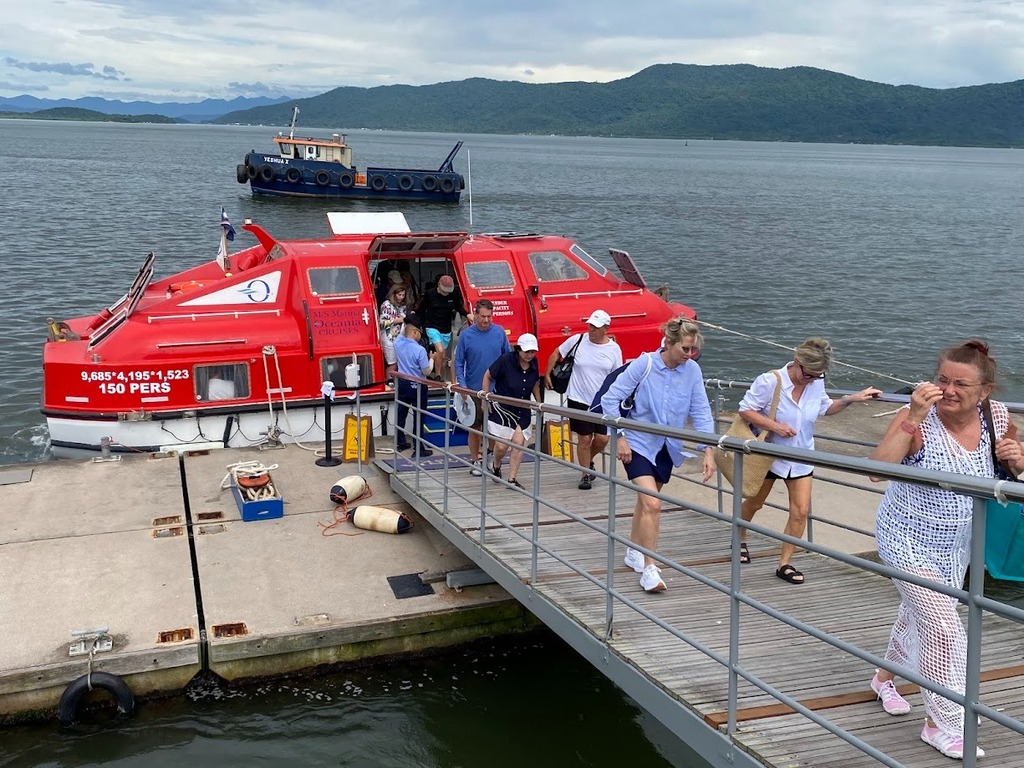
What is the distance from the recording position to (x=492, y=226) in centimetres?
4428

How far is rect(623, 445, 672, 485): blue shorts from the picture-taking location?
5492 mm

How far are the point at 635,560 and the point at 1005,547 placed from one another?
14.3 feet

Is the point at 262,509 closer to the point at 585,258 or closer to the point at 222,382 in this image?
the point at 222,382

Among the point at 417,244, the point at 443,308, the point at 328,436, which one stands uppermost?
the point at 417,244

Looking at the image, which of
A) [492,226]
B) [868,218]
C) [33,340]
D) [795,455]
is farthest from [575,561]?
[868,218]

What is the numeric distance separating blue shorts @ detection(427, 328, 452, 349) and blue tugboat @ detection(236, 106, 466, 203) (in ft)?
133

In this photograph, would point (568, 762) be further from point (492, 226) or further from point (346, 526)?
point (492, 226)

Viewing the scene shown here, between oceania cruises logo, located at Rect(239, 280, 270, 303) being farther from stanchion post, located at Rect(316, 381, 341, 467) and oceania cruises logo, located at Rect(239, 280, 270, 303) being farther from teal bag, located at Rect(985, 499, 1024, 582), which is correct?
teal bag, located at Rect(985, 499, 1024, 582)

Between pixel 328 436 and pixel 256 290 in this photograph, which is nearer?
pixel 328 436

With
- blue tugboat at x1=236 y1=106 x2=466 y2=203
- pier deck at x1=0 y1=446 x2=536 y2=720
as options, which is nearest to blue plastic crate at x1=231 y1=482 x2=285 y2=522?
pier deck at x1=0 y1=446 x2=536 y2=720

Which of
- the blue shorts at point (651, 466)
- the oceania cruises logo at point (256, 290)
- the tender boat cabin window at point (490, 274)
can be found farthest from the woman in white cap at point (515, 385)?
the oceania cruises logo at point (256, 290)

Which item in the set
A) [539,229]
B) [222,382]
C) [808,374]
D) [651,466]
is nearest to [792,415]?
[808,374]

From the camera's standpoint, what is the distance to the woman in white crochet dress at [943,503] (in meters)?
3.43

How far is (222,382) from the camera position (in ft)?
34.8
